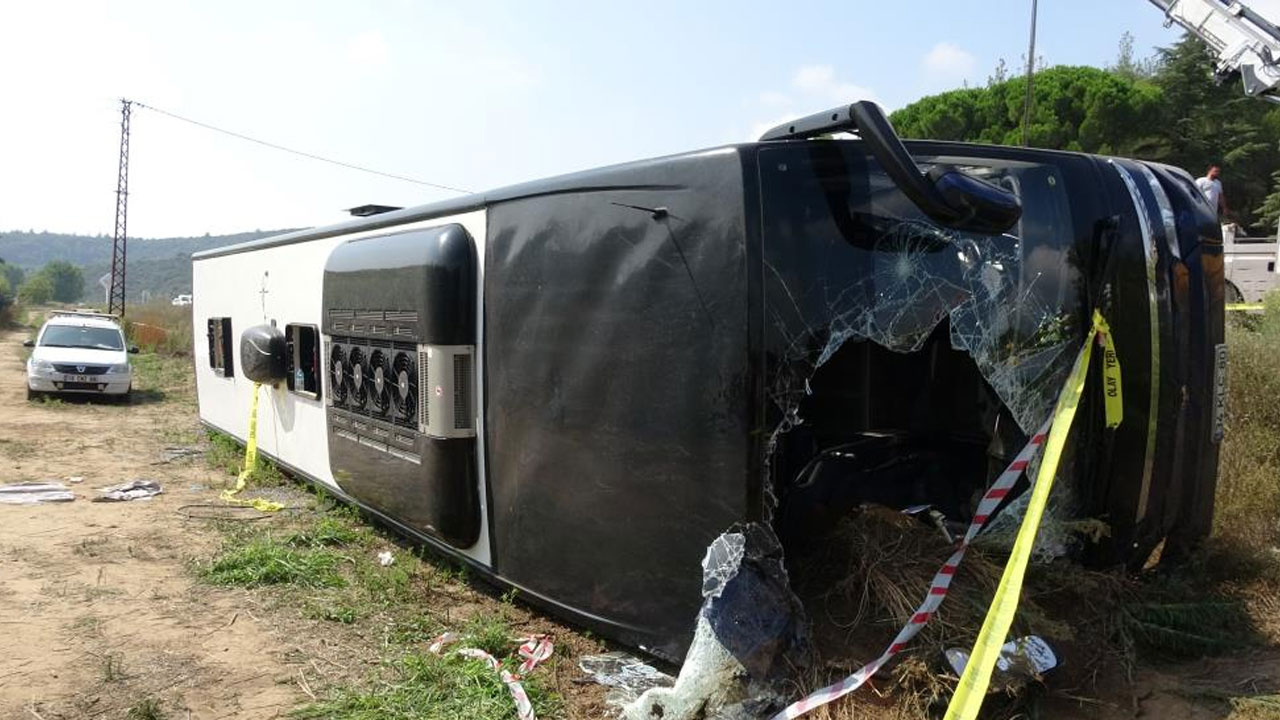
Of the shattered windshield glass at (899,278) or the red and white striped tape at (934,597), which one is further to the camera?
the shattered windshield glass at (899,278)

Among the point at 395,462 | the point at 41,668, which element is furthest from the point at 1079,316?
the point at 41,668

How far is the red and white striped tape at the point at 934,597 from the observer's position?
331 centimetres

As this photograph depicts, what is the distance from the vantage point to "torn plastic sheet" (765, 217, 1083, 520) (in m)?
3.66

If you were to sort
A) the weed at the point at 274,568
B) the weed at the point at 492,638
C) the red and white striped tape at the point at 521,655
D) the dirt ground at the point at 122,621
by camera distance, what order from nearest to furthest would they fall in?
the red and white striped tape at the point at 521,655 < the dirt ground at the point at 122,621 < the weed at the point at 492,638 < the weed at the point at 274,568

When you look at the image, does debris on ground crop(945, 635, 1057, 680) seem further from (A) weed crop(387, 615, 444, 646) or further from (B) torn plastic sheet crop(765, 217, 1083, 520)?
(A) weed crop(387, 615, 444, 646)

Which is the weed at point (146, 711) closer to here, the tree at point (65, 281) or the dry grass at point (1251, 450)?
the dry grass at point (1251, 450)

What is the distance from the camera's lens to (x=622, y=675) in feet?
13.3

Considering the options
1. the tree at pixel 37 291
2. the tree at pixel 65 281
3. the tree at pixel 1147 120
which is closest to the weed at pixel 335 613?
the tree at pixel 1147 120

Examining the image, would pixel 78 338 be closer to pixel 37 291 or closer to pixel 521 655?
pixel 521 655

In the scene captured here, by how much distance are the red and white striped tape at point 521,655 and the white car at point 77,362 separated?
14.2m

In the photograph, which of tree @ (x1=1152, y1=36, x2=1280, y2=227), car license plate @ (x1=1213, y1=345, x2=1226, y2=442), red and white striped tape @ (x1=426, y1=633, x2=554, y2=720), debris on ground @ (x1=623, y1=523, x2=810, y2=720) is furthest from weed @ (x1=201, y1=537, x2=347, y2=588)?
tree @ (x1=1152, y1=36, x2=1280, y2=227)

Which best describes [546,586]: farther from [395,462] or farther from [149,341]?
[149,341]

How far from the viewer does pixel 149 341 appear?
96.4ft

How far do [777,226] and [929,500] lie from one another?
5.45 feet
